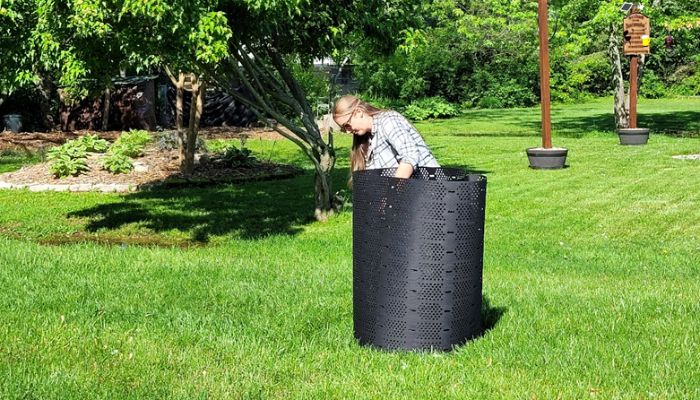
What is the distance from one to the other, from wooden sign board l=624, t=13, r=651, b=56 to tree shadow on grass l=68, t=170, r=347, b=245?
8.68 m

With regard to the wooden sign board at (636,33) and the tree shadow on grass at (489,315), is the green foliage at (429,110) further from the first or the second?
the tree shadow on grass at (489,315)

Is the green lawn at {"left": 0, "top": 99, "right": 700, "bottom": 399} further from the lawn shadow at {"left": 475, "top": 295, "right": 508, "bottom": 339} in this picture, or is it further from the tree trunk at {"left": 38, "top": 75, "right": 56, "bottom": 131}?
the tree trunk at {"left": 38, "top": 75, "right": 56, "bottom": 131}

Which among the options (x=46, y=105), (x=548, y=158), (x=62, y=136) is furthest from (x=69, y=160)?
(x=46, y=105)

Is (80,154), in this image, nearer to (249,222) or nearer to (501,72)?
(249,222)

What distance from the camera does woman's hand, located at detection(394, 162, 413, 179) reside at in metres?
5.40

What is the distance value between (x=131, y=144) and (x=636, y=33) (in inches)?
440

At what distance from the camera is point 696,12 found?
21938 mm

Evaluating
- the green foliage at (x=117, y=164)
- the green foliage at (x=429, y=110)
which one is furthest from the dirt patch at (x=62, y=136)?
the green foliage at (x=429, y=110)

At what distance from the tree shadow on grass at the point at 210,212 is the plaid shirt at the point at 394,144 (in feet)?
17.5

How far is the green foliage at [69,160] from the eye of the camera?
15.6 meters

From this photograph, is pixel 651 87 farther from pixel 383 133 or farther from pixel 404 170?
pixel 404 170

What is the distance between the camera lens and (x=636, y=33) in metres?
19.8

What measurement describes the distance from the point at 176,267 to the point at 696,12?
58.9 ft

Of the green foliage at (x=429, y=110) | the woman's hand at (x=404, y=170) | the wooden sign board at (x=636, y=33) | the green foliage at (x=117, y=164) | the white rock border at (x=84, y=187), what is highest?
the wooden sign board at (x=636, y=33)
